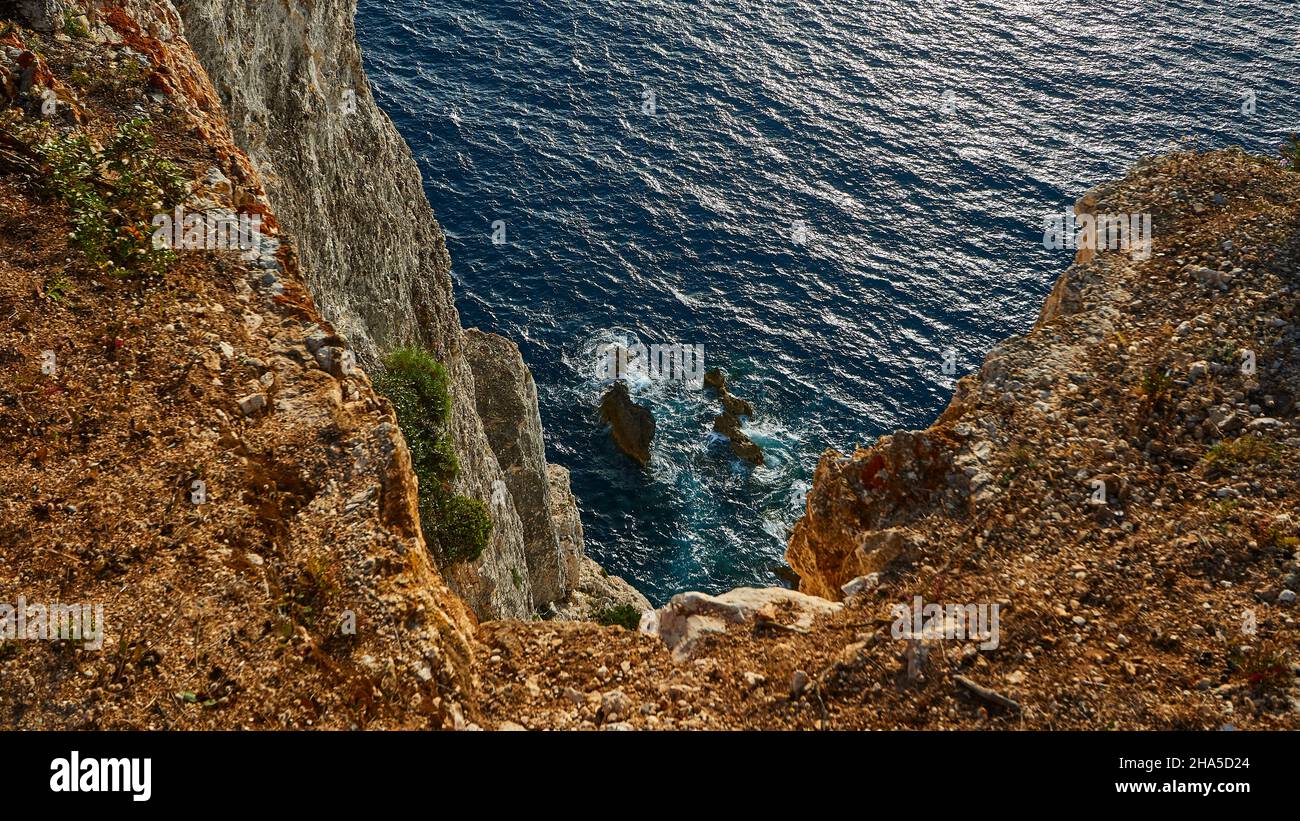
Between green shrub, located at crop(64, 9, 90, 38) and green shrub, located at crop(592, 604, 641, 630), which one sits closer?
green shrub, located at crop(64, 9, 90, 38)

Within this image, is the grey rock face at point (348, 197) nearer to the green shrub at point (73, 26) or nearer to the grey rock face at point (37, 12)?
the green shrub at point (73, 26)

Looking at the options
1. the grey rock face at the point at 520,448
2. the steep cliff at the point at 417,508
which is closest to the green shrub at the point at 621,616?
the grey rock face at the point at 520,448

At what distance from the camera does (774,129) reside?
8831 centimetres

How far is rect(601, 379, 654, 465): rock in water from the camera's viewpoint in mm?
64812

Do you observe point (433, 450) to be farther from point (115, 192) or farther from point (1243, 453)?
point (1243, 453)

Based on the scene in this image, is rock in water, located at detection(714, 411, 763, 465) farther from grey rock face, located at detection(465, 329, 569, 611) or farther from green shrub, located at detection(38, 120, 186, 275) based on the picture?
green shrub, located at detection(38, 120, 186, 275)

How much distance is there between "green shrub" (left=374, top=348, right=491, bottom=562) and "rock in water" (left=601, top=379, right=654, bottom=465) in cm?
3046

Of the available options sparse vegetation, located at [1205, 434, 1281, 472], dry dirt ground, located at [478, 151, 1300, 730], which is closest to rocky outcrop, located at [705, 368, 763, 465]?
dry dirt ground, located at [478, 151, 1300, 730]

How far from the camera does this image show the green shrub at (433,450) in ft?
106

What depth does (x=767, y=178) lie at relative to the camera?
3270 inches

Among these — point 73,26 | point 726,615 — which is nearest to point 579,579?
point 726,615

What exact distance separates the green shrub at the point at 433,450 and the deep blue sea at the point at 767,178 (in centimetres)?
2628
